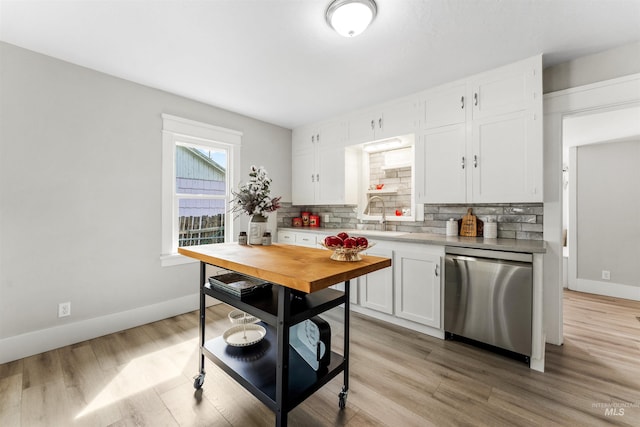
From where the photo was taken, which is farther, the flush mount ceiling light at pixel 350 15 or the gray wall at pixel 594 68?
the gray wall at pixel 594 68

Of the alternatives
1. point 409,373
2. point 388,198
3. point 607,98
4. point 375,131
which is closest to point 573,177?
point 607,98

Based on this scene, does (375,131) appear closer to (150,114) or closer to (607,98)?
(607,98)

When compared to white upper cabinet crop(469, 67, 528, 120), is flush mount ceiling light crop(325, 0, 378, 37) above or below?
above

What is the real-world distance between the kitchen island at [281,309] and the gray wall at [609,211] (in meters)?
4.44

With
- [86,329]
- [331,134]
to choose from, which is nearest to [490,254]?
[331,134]

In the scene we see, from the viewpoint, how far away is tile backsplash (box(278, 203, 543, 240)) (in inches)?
103

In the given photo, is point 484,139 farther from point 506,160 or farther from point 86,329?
point 86,329

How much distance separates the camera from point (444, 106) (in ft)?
9.37

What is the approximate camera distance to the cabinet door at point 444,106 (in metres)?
2.74

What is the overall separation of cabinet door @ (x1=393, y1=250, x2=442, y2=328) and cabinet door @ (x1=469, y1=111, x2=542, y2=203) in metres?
0.79

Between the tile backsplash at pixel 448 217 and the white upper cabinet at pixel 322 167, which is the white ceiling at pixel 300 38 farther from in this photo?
the tile backsplash at pixel 448 217

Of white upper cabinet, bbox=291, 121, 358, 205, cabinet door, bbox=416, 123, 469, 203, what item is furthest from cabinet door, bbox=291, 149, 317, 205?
cabinet door, bbox=416, 123, 469, 203

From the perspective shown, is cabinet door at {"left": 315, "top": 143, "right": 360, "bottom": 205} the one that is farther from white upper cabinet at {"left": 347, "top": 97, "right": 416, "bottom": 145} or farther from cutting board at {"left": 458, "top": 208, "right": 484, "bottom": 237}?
cutting board at {"left": 458, "top": 208, "right": 484, "bottom": 237}
